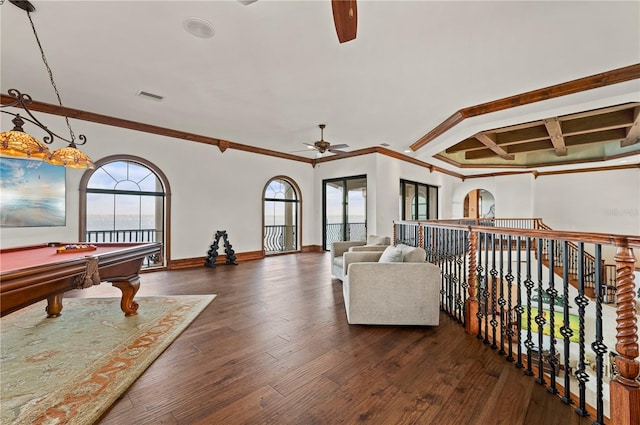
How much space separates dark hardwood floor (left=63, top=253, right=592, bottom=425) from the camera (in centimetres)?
156

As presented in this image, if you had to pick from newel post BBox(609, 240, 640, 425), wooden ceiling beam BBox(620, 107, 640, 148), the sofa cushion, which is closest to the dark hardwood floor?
newel post BBox(609, 240, 640, 425)

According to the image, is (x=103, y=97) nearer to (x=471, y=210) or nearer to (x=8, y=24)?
(x=8, y=24)

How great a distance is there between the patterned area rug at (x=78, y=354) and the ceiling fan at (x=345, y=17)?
2579 millimetres

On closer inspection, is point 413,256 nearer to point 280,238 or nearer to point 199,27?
point 199,27

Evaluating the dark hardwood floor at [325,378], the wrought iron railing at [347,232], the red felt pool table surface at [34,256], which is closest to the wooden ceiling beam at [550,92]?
the dark hardwood floor at [325,378]

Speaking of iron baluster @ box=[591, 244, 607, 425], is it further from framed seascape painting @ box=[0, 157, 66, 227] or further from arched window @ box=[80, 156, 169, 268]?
framed seascape painting @ box=[0, 157, 66, 227]

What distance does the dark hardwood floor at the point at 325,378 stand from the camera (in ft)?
5.13

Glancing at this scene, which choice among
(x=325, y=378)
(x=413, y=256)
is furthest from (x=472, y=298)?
(x=325, y=378)

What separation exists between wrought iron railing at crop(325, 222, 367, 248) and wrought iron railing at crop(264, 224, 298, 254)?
3.27 ft

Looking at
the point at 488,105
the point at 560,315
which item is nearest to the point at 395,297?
the point at 488,105

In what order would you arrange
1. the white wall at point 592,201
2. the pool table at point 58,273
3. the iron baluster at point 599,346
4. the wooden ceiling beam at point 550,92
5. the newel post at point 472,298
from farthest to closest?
the white wall at point 592,201
the wooden ceiling beam at point 550,92
the newel post at point 472,298
the pool table at point 58,273
the iron baluster at point 599,346

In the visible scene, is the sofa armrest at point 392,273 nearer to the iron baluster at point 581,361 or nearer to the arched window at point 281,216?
the iron baluster at point 581,361

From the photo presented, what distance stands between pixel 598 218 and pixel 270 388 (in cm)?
1198

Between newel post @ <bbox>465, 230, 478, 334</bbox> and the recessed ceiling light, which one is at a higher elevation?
the recessed ceiling light
